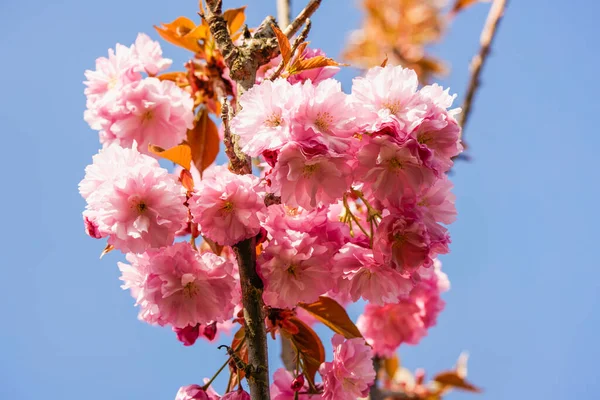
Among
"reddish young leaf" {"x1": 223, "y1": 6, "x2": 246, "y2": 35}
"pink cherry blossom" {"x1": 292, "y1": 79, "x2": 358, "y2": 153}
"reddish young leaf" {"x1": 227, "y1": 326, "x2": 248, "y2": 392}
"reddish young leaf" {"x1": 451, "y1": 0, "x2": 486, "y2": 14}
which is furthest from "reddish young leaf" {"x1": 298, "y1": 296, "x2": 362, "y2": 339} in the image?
"reddish young leaf" {"x1": 451, "y1": 0, "x2": 486, "y2": 14}

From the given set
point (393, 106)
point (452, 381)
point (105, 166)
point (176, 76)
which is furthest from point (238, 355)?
point (452, 381)

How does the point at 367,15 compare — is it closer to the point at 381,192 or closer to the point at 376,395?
the point at 376,395

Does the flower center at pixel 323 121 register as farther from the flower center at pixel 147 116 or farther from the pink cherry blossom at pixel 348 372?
the flower center at pixel 147 116

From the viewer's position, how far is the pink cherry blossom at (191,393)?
1.23 meters

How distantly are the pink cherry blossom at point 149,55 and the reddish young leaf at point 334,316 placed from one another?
801 mm

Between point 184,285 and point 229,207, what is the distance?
0.19m

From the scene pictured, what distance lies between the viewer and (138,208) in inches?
44.4

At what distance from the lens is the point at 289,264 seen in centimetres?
118

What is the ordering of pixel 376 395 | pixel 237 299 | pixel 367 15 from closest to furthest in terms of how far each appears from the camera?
pixel 237 299
pixel 376 395
pixel 367 15

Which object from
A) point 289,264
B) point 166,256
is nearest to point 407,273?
point 289,264

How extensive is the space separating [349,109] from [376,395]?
1.48 metres

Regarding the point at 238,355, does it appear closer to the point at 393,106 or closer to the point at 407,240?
the point at 407,240

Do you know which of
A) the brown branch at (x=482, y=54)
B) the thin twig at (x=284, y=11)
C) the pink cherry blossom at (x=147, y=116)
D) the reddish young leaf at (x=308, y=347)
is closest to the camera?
the reddish young leaf at (x=308, y=347)

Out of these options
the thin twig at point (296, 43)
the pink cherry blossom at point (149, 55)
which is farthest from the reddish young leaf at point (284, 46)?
the pink cherry blossom at point (149, 55)
